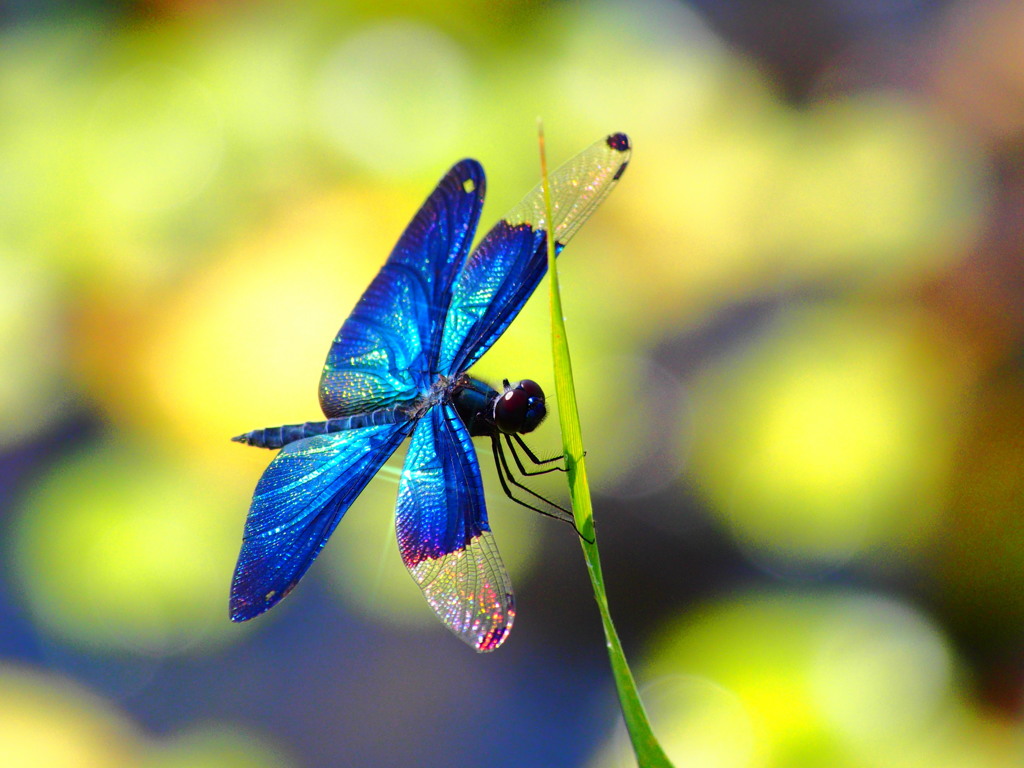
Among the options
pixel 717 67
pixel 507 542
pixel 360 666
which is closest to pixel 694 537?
pixel 507 542

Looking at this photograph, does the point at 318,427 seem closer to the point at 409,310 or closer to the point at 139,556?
the point at 409,310

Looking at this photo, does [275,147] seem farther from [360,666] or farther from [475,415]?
[475,415]

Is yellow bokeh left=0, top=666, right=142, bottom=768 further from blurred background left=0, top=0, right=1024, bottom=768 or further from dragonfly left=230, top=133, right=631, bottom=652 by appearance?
dragonfly left=230, top=133, right=631, bottom=652

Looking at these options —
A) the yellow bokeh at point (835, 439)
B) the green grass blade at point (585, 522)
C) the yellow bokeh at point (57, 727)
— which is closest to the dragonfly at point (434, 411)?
the green grass blade at point (585, 522)

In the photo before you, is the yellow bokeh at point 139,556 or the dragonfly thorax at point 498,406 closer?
the dragonfly thorax at point 498,406

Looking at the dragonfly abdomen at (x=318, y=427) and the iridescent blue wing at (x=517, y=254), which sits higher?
the iridescent blue wing at (x=517, y=254)

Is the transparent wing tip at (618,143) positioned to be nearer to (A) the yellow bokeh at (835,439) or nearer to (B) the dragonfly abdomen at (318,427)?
(B) the dragonfly abdomen at (318,427)
